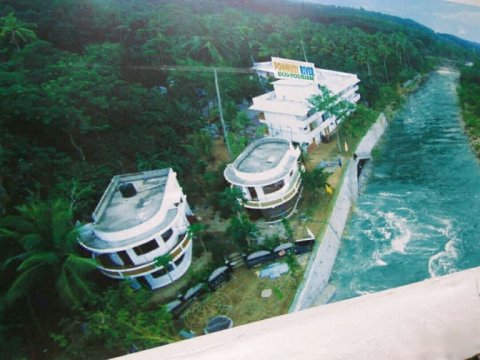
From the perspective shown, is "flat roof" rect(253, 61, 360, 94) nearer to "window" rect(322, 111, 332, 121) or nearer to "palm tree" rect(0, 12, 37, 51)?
"window" rect(322, 111, 332, 121)

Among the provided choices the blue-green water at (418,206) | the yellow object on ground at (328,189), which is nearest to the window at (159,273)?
the blue-green water at (418,206)

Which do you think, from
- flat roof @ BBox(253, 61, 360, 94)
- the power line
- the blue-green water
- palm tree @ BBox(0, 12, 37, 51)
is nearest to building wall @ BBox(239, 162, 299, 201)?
A: the blue-green water

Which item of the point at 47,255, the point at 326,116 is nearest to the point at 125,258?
the point at 47,255

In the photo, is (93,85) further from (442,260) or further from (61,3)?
(442,260)

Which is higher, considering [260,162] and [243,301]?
[260,162]

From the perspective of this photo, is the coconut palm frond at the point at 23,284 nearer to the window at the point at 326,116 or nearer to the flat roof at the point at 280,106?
the flat roof at the point at 280,106

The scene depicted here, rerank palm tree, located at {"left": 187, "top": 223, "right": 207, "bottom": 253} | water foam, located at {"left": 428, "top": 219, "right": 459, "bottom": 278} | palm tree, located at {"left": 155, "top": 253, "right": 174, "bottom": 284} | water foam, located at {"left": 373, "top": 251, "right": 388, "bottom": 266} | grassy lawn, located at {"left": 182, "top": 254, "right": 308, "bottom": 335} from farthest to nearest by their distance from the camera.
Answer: water foam, located at {"left": 373, "top": 251, "right": 388, "bottom": 266} → palm tree, located at {"left": 187, "top": 223, "right": 207, "bottom": 253} → water foam, located at {"left": 428, "top": 219, "right": 459, "bottom": 278} → palm tree, located at {"left": 155, "top": 253, "right": 174, "bottom": 284} → grassy lawn, located at {"left": 182, "top": 254, "right": 308, "bottom": 335}

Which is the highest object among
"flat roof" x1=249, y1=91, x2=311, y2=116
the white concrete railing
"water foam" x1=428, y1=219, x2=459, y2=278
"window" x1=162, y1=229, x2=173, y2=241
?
the white concrete railing

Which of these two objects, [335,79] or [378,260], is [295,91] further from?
[378,260]
